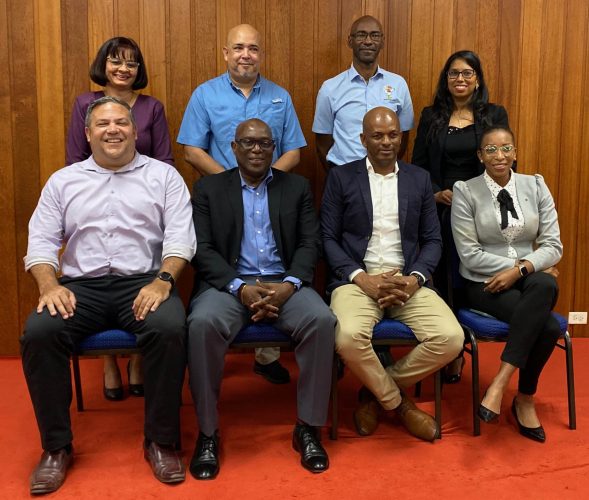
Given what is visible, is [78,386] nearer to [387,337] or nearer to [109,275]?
[109,275]

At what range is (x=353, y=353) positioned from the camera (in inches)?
109

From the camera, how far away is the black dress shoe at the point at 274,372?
3.63 m

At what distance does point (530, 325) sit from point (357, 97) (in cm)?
153

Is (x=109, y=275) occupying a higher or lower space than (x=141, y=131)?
lower

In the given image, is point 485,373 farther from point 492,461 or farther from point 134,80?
point 134,80

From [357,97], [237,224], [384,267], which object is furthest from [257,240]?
[357,97]

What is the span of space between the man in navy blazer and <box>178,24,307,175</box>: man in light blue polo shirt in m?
0.51

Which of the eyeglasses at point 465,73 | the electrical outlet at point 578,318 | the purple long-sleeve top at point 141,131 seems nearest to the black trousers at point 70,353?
the purple long-sleeve top at point 141,131

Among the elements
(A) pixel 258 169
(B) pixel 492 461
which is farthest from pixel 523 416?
(A) pixel 258 169

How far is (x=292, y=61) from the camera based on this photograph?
13.2ft

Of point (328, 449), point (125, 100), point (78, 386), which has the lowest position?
point (328, 449)

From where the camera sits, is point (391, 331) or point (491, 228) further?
point (491, 228)

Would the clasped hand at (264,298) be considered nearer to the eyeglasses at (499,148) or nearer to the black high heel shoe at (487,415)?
the black high heel shoe at (487,415)

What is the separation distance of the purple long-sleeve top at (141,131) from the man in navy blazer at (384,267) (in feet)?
2.96
